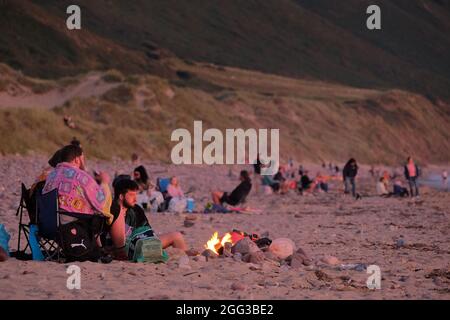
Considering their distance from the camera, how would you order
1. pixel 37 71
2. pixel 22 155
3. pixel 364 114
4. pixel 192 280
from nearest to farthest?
pixel 192 280 → pixel 22 155 → pixel 37 71 → pixel 364 114

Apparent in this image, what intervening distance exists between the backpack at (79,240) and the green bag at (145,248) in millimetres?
405

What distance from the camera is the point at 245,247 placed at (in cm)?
1027

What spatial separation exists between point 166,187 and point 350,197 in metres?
7.65

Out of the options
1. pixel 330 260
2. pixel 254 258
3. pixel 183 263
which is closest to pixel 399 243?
pixel 330 260

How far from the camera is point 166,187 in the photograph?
60.0ft

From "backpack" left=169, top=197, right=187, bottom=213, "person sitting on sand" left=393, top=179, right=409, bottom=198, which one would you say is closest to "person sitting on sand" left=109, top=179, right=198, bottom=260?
"backpack" left=169, top=197, right=187, bottom=213

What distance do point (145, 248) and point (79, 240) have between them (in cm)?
69

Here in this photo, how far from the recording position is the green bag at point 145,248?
9539mm

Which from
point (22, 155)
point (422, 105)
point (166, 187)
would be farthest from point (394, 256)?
point (422, 105)

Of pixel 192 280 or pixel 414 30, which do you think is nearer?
pixel 192 280

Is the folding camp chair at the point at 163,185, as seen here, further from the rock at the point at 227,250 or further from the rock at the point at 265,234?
the rock at the point at 227,250

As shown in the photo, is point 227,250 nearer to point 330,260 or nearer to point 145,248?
point 330,260

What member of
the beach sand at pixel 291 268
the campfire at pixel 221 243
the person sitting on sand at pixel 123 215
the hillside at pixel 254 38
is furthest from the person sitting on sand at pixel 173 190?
the hillside at pixel 254 38

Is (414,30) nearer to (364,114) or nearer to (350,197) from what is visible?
(364,114)
